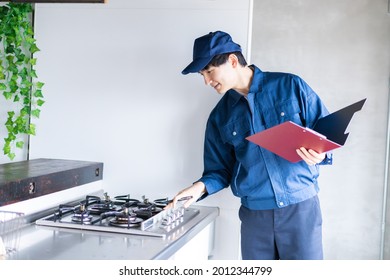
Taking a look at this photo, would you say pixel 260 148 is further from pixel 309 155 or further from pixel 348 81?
pixel 348 81

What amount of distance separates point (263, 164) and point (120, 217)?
58 cm

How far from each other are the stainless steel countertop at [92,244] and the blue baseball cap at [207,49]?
598 mm

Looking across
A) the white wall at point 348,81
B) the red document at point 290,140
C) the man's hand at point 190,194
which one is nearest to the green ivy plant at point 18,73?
the man's hand at point 190,194

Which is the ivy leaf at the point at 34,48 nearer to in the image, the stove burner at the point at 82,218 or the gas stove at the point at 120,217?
the gas stove at the point at 120,217

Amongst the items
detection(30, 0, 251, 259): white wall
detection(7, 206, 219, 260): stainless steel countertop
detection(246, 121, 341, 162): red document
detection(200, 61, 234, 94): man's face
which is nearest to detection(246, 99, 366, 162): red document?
detection(246, 121, 341, 162): red document

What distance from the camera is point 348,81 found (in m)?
3.84

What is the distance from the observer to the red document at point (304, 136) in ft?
5.48

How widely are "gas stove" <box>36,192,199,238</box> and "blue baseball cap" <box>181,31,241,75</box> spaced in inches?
22.2

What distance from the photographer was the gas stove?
183 cm

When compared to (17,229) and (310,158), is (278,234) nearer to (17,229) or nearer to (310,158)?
(310,158)

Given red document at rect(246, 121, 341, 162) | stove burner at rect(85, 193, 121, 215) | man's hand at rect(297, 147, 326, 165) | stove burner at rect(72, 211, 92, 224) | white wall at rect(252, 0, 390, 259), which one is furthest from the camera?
white wall at rect(252, 0, 390, 259)

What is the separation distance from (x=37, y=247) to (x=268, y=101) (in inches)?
40.0

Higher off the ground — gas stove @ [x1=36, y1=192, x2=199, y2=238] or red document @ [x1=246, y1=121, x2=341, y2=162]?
red document @ [x1=246, y1=121, x2=341, y2=162]

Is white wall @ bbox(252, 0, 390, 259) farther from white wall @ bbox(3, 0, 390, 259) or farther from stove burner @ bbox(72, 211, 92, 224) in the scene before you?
stove burner @ bbox(72, 211, 92, 224)
